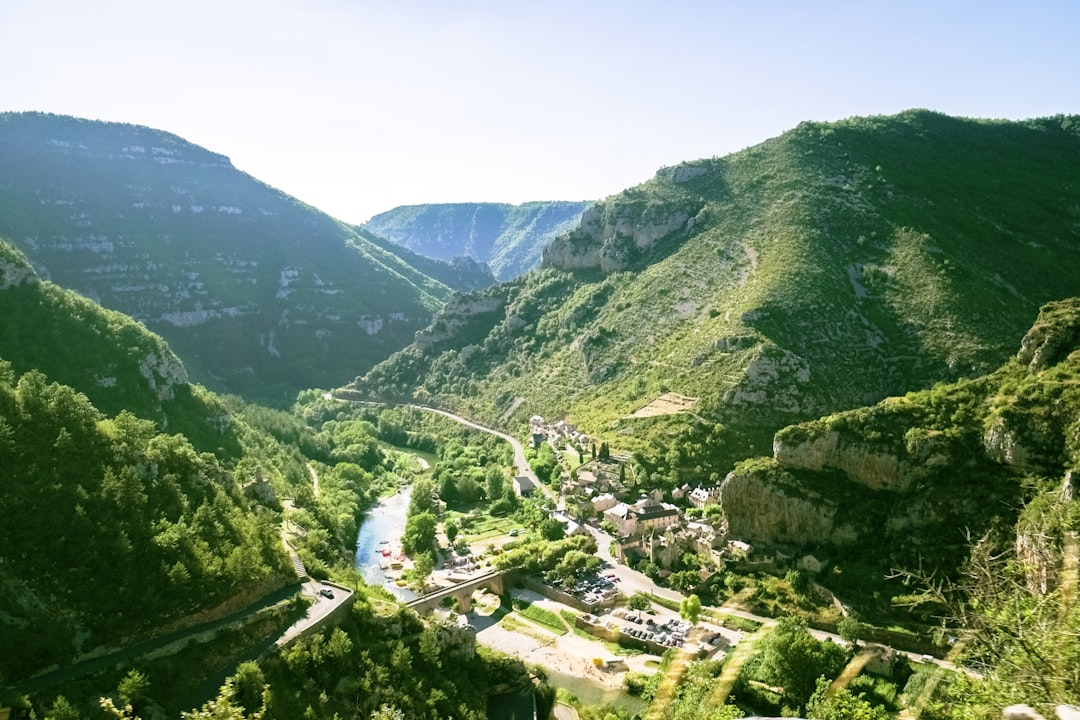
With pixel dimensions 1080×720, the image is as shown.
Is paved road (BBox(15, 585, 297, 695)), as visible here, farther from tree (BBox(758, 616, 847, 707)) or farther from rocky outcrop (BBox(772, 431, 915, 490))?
rocky outcrop (BBox(772, 431, 915, 490))

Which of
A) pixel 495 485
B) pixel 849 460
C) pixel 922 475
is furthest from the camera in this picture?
pixel 495 485

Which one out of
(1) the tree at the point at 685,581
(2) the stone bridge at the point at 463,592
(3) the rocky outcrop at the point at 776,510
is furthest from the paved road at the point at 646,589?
(2) the stone bridge at the point at 463,592

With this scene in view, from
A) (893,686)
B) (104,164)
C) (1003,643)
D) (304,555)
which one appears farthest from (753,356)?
(104,164)

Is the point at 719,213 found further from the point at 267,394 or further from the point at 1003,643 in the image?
the point at 1003,643

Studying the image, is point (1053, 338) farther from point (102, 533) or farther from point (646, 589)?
point (102, 533)

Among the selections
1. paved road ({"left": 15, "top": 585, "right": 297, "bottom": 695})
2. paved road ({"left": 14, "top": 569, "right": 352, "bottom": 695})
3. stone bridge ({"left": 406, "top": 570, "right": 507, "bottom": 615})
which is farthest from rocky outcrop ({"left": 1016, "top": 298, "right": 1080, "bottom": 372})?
paved road ({"left": 15, "top": 585, "right": 297, "bottom": 695})

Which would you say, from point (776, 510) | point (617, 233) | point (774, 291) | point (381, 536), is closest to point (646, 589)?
point (776, 510)
